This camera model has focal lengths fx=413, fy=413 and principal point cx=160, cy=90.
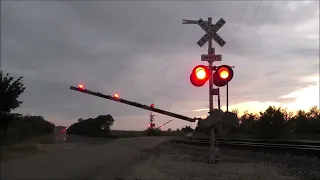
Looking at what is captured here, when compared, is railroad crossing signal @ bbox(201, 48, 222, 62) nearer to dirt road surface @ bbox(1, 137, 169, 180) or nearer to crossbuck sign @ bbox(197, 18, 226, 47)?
crossbuck sign @ bbox(197, 18, 226, 47)

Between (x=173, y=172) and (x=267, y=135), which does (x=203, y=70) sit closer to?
(x=173, y=172)

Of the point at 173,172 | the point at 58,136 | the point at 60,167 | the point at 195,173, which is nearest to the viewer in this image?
the point at 60,167

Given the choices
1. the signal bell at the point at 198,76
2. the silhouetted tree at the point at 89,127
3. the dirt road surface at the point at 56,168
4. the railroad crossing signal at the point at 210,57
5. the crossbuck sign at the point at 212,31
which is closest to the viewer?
the dirt road surface at the point at 56,168

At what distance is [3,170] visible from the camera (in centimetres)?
718

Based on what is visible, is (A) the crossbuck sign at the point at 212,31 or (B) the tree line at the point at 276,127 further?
(B) the tree line at the point at 276,127

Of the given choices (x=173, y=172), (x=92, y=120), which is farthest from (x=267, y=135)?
(x=173, y=172)

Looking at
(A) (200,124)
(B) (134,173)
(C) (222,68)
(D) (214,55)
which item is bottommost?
(B) (134,173)

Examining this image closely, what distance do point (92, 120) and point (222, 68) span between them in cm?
6290

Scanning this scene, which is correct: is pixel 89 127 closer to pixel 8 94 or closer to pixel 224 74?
pixel 8 94

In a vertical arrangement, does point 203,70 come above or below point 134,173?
above

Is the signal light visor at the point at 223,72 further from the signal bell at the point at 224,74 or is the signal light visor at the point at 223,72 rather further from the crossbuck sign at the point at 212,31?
the crossbuck sign at the point at 212,31

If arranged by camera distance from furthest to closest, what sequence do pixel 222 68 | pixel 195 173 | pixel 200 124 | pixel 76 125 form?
pixel 76 125, pixel 195 173, pixel 200 124, pixel 222 68

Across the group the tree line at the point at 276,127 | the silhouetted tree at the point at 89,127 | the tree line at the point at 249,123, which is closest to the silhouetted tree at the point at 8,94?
the tree line at the point at 249,123

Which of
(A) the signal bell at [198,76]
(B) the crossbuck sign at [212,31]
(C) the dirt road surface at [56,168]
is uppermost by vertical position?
(B) the crossbuck sign at [212,31]
